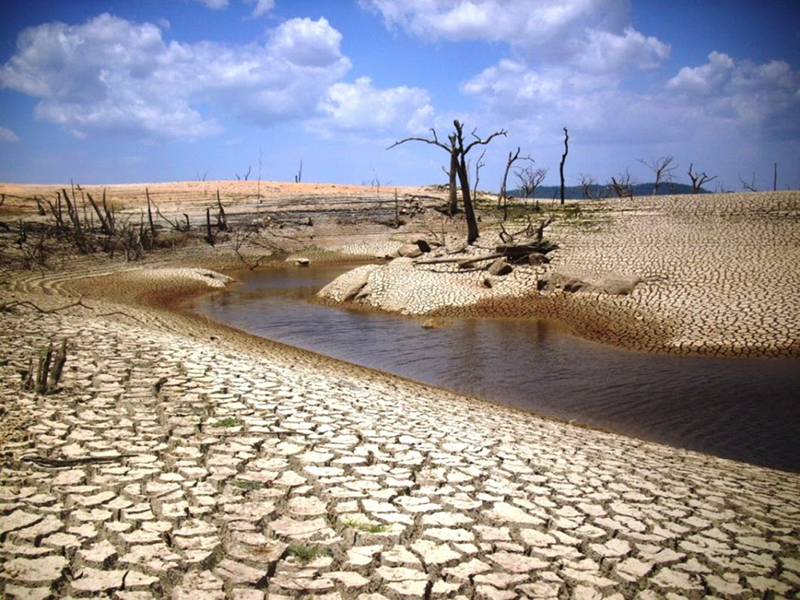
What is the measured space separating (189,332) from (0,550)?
790 centimetres

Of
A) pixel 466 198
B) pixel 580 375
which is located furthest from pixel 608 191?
pixel 580 375

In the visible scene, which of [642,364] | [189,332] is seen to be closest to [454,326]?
[642,364]

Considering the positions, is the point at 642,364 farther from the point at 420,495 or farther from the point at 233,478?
the point at 233,478

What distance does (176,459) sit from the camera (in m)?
3.75

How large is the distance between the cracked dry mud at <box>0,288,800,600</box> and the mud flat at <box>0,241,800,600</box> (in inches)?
0.5

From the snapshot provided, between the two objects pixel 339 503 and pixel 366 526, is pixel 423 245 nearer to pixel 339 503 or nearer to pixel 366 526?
pixel 339 503

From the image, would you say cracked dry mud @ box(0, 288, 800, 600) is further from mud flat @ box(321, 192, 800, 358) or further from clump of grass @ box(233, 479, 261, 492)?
mud flat @ box(321, 192, 800, 358)

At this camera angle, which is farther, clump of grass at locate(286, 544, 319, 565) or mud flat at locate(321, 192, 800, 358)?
mud flat at locate(321, 192, 800, 358)

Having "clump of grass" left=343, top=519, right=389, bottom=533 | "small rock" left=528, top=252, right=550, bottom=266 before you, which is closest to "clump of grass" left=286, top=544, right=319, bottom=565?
"clump of grass" left=343, top=519, right=389, bottom=533

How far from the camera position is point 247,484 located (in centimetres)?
348

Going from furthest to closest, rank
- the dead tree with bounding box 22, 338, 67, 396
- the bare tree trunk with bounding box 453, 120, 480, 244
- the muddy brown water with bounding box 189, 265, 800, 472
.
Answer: the bare tree trunk with bounding box 453, 120, 480, 244 < the muddy brown water with bounding box 189, 265, 800, 472 < the dead tree with bounding box 22, 338, 67, 396

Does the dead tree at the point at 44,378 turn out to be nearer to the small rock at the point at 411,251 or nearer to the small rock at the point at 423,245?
Result: the small rock at the point at 411,251

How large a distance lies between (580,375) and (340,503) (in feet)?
20.3

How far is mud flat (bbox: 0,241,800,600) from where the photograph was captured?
2.67 m
